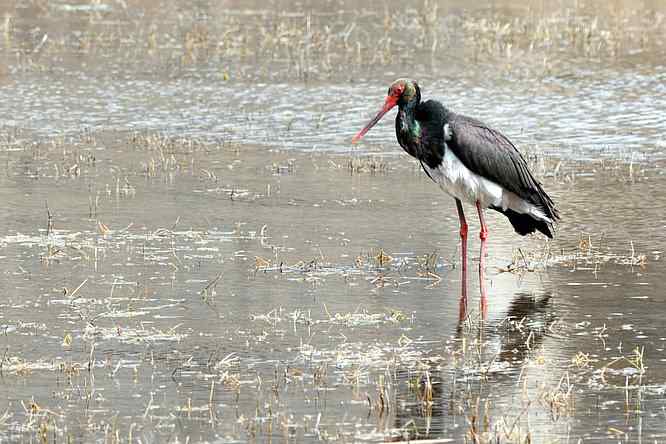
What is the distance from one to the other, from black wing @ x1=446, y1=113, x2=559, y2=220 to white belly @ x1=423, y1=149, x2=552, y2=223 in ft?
0.13

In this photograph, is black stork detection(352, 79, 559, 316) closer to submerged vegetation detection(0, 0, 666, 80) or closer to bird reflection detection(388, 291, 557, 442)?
bird reflection detection(388, 291, 557, 442)

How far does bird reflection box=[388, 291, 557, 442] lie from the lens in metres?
6.32

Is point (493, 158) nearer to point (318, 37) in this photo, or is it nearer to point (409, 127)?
point (409, 127)

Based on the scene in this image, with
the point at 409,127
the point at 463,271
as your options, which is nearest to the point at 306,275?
A: the point at 463,271

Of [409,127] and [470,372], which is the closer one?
[470,372]

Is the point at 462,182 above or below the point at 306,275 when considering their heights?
above

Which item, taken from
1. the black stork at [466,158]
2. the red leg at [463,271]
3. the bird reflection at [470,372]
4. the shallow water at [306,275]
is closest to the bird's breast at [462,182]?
the black stork at [466,158]

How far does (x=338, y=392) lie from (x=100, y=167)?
6808 mm

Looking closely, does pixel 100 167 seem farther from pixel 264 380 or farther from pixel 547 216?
pixel 264 380

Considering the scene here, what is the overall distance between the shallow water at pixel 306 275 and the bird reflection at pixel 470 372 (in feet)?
0.06

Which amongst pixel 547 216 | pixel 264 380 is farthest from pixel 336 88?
pixel 264 380

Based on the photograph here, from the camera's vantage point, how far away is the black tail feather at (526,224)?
9.79m

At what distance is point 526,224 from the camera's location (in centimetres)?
991

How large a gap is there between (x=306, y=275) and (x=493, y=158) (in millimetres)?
1484
